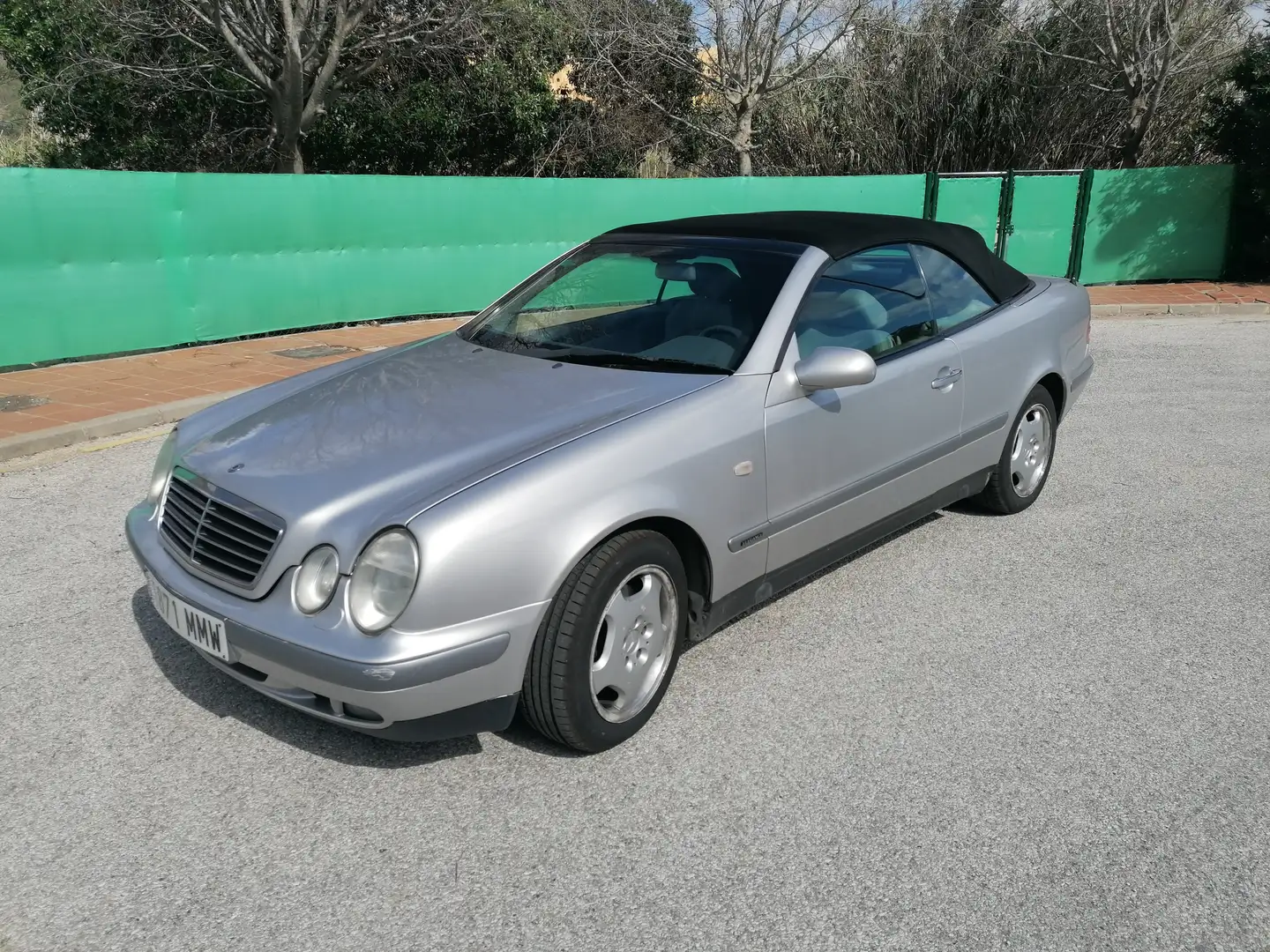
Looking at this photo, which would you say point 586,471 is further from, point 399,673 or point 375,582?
point 399,673

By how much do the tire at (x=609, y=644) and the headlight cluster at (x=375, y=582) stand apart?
0.41 metres

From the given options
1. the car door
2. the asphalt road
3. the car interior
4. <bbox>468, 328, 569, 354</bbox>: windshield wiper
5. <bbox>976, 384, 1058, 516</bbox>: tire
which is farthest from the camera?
<bbox>976, 384, 1058, 516</bbox>: tire

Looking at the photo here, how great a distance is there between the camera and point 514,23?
1889 centimetres

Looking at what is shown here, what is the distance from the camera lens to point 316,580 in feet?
9.39

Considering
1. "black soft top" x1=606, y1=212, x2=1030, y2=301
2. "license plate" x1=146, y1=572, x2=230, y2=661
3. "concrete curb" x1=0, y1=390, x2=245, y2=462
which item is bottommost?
"concrete curb" x1=0, y1=390, x2=245, y2=462

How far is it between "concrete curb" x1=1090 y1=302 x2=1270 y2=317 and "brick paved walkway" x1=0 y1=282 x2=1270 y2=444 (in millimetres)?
8158

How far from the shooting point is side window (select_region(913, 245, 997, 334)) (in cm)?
460

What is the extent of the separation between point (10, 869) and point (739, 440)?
7.80ft

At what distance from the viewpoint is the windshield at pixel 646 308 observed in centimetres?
384

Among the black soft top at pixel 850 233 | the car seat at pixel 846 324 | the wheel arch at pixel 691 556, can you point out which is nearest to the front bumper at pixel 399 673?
the wheel arch at pixel 691 556

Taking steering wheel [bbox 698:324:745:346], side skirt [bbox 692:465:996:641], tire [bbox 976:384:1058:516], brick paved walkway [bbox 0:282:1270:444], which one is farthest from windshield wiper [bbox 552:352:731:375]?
brick paved walkway [bbox 0:282:1270:444]

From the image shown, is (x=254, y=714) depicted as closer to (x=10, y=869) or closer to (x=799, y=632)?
(x=10, y=869)

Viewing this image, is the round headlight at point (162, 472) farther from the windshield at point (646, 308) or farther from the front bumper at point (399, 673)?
the windshield at point (646, 308)

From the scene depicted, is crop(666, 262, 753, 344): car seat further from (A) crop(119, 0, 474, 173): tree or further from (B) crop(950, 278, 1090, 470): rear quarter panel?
(A) crop(119, 0, 474, 173): tree
